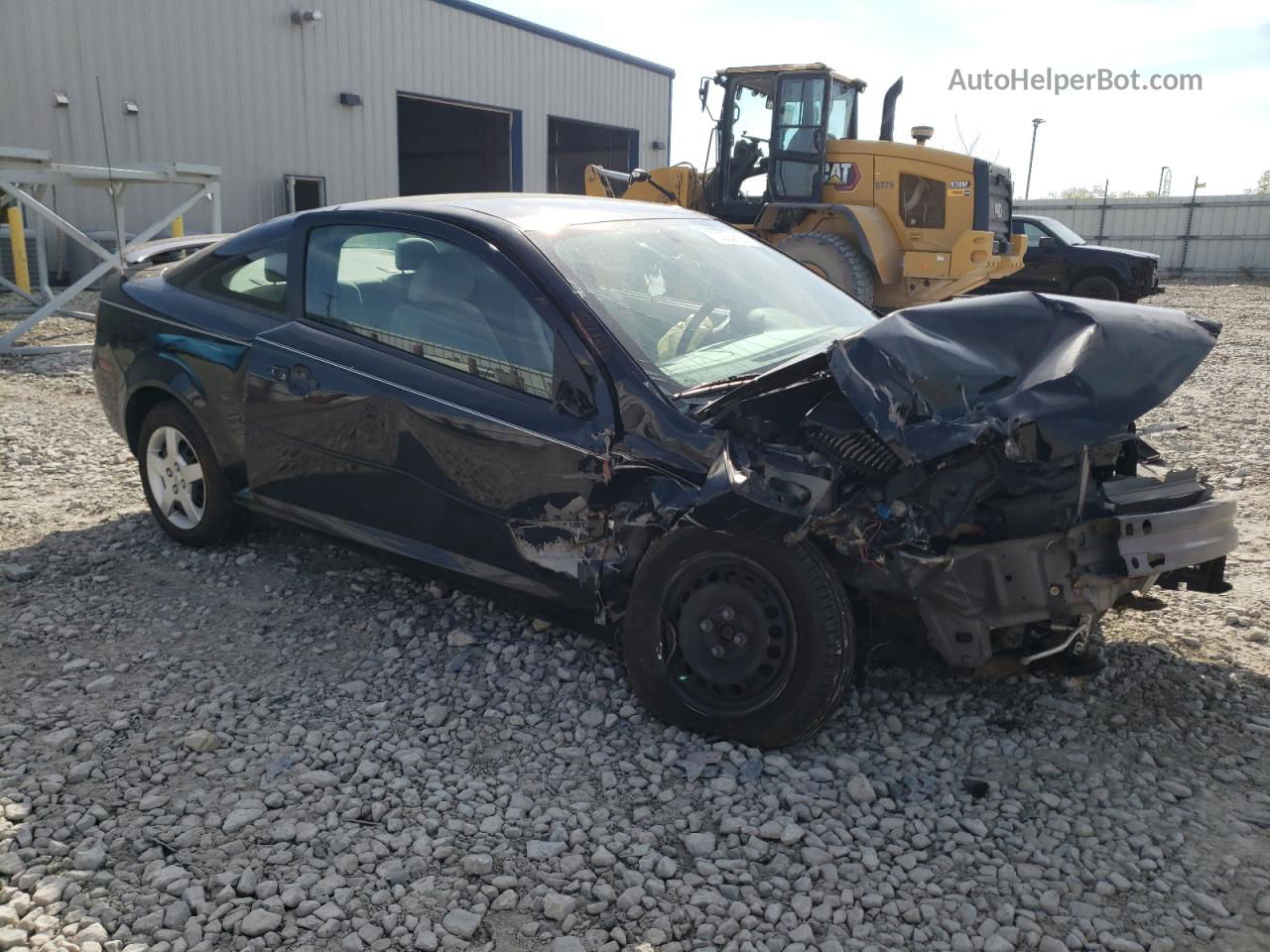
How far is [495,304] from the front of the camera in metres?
3.58

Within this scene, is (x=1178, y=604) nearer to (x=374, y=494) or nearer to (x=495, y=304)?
(x=495, y=304)

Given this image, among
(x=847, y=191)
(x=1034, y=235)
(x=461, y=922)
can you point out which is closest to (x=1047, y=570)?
(x=461, y=922)

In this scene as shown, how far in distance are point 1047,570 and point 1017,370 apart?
0.58m

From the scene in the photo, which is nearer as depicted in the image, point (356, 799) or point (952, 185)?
point (356, 799)

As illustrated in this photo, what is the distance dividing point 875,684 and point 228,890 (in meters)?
2.14

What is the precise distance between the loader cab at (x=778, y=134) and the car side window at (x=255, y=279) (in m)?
8.34

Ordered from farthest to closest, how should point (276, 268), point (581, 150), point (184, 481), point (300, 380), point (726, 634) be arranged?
1. point (581, 150)
2. point (184, 481)
3. point (276, 268)
4. point (300, 380)
5. point (726, 634)

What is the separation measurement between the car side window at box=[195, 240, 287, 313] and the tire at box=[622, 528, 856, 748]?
2094 mm

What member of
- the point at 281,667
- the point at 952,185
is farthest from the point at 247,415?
the point at 952,185

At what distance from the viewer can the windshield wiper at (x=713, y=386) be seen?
3242mm

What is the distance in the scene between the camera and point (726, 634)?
3.12 meters

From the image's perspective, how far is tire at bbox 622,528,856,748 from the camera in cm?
295

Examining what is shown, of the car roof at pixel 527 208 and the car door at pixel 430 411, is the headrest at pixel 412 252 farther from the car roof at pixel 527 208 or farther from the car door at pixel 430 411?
the car roof at pixel 527 208

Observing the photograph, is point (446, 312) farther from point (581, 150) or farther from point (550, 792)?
point (581, 150)
